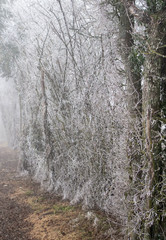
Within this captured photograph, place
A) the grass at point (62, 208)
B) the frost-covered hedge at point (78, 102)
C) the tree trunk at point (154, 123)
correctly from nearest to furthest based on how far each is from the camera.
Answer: the tree trunk at point (154, 123) < the frost-covered hedge at point (78, 102) < the grass at point (62, 208)

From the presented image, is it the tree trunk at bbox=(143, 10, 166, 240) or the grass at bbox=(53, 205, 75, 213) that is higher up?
the tree trunk at bbox=(143, 10, 166, 240)

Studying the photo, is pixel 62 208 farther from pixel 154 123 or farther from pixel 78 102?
pixel 154 123

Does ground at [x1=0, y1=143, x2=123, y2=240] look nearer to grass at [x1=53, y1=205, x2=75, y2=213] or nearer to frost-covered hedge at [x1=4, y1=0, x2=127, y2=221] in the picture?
grass at [x1=53, y1=205, x2=75, y2=213]

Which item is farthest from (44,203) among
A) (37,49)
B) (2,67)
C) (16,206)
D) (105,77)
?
(2,67)

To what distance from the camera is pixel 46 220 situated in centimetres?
448

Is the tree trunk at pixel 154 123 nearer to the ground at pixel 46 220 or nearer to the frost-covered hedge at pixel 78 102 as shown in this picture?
the frost-covered hedge at pixel 78 102

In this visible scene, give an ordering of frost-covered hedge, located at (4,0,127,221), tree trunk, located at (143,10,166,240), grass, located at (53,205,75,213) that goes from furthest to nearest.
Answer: grass, located at (53,205,75,213)
frost-covered hedge, located at (4,0,127,221)
tree trunk, located at (143,10,166,240)

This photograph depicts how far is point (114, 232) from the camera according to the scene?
366 centimetres

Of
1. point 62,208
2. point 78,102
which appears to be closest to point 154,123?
point 78,102

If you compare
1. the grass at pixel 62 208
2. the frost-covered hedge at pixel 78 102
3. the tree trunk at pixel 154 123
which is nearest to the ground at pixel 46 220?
the grass at pixel 62 208

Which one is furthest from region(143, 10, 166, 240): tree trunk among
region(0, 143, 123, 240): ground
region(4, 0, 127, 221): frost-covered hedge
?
region(0, 143, 123, 240): ground

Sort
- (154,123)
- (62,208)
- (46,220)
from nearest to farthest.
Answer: (154,123)
(46,220)
(62,208)

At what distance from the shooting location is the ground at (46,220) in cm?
385

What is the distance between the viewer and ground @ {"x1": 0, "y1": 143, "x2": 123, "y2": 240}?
3.85m
